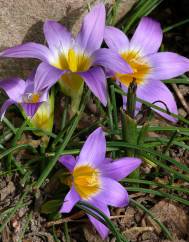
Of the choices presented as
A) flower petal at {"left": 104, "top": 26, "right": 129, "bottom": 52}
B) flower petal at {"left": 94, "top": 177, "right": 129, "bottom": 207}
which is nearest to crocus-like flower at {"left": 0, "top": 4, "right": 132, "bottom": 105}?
flower petal at {"left": 104, "top": 26, "right": 129, "bottom": 52}

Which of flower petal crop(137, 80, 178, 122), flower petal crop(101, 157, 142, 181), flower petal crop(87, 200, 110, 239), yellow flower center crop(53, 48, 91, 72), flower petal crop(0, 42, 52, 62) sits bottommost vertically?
flower petal crop(87, 200, 110, 239)

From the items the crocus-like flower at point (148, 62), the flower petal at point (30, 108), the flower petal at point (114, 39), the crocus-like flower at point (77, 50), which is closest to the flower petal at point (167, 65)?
the crocus-like flower at point (148, 62)

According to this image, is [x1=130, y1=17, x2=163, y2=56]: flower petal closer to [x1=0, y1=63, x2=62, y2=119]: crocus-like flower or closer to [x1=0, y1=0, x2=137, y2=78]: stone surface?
[x1=0, y1=0, x2=137, y2=78]: stone surface

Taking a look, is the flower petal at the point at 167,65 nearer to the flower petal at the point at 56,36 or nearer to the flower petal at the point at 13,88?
the flower petal at the point at 56,36

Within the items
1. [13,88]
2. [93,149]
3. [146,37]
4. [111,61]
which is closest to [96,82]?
[111,61]

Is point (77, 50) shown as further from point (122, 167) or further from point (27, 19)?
point (122, 167)

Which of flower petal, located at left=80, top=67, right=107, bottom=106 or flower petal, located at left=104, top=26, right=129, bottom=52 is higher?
flower petal, located at left=104, top=26, right=129, bottom=52
